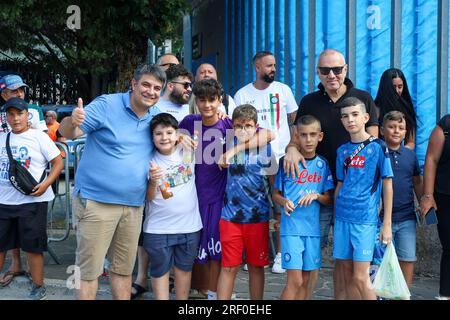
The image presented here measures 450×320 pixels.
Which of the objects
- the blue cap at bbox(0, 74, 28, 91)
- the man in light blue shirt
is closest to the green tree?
the blue cap at bbox(0, 74, 28, 91)

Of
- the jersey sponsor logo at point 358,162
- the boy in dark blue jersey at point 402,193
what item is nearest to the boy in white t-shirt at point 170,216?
the jersey sponsor logo at point 358,162

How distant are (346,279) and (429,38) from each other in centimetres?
334

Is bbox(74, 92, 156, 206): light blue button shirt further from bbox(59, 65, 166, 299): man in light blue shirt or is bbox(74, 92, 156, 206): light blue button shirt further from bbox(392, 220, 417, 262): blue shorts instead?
bbox(392, 220, 417, 262): blue shorts

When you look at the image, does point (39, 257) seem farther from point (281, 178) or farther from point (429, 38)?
point (429, 38)

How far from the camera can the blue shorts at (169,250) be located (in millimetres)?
4270

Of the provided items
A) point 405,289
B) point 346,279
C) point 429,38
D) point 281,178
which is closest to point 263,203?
point 281,178

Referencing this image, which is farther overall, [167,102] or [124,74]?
[124,74]

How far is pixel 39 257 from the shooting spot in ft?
16.6

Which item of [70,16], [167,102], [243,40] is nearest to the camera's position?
[167,102]

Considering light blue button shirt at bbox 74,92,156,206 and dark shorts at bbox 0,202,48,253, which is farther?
dark shorts at bbox 0,202,48,253

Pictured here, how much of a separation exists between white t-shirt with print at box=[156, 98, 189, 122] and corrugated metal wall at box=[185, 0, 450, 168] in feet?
7.71

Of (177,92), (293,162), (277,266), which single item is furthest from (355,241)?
(177,92)

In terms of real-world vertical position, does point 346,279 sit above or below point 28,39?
below

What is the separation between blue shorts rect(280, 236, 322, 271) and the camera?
13.4 ft
